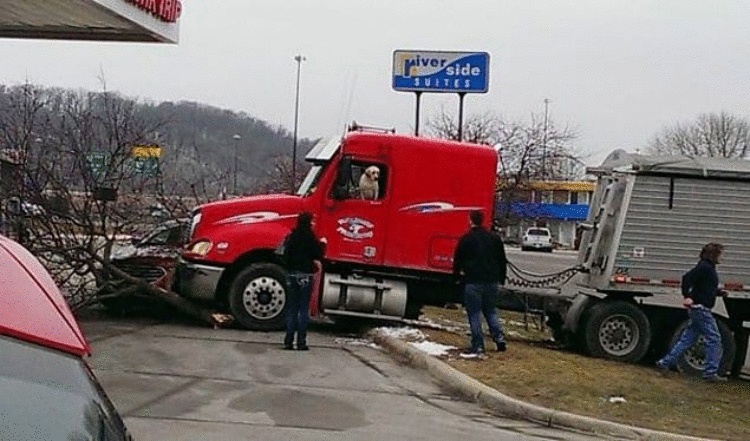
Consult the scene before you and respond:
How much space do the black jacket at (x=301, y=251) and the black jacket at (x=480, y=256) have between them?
1.87 m

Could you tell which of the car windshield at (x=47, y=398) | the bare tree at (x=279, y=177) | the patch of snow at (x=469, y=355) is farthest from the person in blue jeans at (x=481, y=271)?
the bare tree at (x=279, y=177)

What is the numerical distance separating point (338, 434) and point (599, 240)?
7788 mm

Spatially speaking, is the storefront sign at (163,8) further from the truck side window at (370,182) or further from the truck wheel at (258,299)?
the truck wheel at (258,299)

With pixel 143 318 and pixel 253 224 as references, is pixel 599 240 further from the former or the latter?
pixel 143 318

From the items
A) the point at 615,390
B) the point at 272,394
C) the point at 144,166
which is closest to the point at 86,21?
the point at 144,166

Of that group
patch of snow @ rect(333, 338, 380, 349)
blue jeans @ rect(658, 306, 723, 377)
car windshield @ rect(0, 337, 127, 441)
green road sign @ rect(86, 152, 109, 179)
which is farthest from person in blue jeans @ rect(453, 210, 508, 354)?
car windshield @ rect(0, 337, 127, 441)


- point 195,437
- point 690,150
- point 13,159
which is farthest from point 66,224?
point 690,150

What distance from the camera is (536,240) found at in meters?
65.1

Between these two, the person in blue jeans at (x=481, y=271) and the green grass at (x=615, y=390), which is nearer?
the green grass at (x=615, y=390)

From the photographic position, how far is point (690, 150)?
271ft

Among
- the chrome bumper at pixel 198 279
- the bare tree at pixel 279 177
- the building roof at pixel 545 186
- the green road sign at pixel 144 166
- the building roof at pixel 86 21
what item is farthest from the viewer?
the bare tree at pixel 279 177

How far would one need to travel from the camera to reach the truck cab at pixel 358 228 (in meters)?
14.9

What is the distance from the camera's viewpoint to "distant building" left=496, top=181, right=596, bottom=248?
3003 centimetres

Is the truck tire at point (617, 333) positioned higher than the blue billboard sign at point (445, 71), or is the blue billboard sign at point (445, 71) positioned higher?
the blue billboard sign at point (445, 71)
